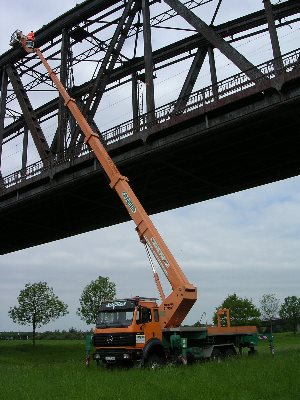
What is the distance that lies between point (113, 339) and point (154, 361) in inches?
55.9

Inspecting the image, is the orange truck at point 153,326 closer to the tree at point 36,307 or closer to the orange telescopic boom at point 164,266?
the orange telescopic boom at point 164,266

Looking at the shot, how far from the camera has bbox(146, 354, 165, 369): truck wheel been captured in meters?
14.6

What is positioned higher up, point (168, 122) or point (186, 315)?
point (168, 122)

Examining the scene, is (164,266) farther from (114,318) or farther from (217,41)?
(217,41)

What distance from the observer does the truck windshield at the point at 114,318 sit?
15570 mm

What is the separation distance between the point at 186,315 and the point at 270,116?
7976 millimetres

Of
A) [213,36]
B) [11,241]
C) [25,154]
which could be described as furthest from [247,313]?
[213,36]

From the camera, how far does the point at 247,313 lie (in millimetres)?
61969

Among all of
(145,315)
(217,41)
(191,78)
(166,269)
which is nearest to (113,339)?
(145,315)

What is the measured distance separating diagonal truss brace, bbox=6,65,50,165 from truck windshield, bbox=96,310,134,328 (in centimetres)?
1250

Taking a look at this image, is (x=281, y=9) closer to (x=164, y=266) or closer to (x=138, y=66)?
(x=138, y=66)

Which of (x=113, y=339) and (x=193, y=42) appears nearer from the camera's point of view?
(x=113, y=339)

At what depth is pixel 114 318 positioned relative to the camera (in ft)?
52.3

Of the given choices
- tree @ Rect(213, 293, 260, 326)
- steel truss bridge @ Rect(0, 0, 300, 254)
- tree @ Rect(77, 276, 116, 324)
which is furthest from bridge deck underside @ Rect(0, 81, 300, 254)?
tree @ Rect(213, 293, 260, 326)
